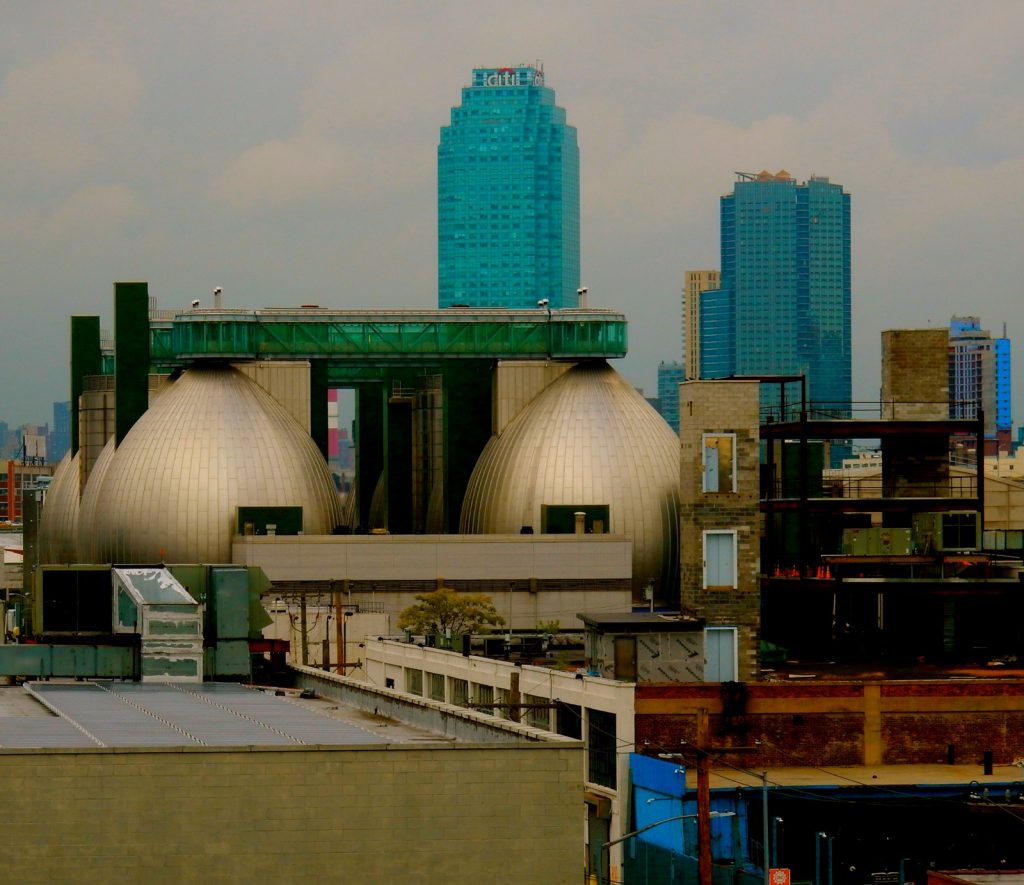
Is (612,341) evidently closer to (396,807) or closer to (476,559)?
(476,559)

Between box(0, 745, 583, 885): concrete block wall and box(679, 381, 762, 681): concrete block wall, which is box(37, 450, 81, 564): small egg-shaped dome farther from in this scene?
box(0, 745, 583, 885): concrete block wall

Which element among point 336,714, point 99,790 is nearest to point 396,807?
point 99,790

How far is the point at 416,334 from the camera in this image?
133 metres

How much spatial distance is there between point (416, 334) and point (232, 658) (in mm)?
63220

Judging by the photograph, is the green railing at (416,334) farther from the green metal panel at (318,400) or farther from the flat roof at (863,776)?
the flat roof at (863,776)

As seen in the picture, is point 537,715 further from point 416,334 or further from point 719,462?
point 416,334

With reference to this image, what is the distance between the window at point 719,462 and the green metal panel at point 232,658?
84.0ft

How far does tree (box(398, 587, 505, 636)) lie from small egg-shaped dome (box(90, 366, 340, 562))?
47.3 ft

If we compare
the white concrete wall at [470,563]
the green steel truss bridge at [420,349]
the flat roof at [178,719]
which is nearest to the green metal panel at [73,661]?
the flat roof at [178,719]

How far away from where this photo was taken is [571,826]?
4794 centimetres

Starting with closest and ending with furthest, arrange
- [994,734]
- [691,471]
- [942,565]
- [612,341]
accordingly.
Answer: [994,734]
[691,471]
[942,565]
[612,341]

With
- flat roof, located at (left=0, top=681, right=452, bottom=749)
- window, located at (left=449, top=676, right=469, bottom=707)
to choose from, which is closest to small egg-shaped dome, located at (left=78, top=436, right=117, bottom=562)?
window, located at (left=449, top=676, right=469, bottom=707)

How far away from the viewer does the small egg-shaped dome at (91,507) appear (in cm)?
12938

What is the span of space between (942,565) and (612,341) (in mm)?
36687
